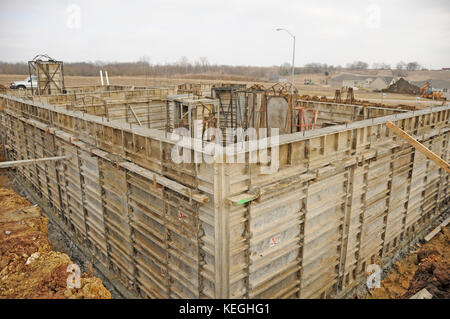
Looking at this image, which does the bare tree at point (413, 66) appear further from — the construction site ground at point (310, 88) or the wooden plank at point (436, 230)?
the wooden plank at point (436, 230)

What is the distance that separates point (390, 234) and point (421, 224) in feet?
10.8

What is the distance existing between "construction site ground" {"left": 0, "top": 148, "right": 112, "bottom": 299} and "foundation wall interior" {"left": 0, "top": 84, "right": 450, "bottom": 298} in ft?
2.58

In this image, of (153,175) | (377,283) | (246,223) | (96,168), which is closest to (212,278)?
(246,223)

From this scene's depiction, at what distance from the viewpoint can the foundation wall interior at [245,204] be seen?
6.19 m

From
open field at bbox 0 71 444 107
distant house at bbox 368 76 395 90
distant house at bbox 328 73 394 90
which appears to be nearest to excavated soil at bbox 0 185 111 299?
open field at bbox 0 71 444 107

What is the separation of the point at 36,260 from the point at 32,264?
0.17 meters

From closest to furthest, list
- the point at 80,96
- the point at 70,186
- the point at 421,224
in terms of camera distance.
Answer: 1. the point at 70,186
2. the point at 421,224
3. the point at 80,96

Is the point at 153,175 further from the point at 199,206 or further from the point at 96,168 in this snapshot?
the point at 96,168

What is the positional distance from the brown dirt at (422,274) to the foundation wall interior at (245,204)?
71cm

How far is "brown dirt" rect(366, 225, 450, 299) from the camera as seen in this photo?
24.5 feet

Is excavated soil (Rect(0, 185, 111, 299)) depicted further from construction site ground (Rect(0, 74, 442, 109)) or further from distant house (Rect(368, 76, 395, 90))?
distant house (Rect(368, 76, 395, 90))

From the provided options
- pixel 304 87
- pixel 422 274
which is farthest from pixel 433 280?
pixel 304 87

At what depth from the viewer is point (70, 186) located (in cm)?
1198

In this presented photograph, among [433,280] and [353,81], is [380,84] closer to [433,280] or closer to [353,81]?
[353,81]
